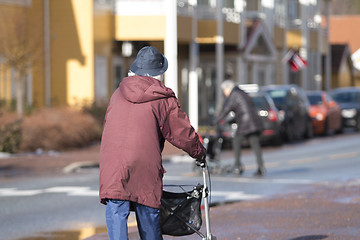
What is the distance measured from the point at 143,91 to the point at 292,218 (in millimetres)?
4973

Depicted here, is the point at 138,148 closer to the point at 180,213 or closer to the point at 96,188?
the point at 180,213

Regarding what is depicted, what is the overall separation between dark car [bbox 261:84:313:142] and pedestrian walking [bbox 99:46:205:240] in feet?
63.5

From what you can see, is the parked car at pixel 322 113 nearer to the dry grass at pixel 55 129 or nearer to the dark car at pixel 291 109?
the dark car at pixel 291 109

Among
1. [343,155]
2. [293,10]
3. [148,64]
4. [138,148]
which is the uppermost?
[293,10]

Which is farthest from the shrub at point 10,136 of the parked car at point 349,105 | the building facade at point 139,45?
the parked car at point 349,105

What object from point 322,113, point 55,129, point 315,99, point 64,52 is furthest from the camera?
point 315,99

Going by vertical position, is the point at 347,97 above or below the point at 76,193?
above

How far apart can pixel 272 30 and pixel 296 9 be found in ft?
17.4

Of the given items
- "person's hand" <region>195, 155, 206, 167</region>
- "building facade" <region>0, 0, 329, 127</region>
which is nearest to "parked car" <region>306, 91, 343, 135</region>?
"building facade" <region>0, 0, 329, 127</region>

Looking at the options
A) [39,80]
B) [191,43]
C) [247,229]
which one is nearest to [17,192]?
[247,229]

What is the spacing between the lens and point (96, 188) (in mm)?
13820

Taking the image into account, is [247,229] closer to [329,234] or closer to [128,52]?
[329,234]

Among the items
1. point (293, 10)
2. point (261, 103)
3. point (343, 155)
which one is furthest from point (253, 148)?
point (293, 10)

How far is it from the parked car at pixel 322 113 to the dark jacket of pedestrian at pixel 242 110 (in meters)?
13.6
